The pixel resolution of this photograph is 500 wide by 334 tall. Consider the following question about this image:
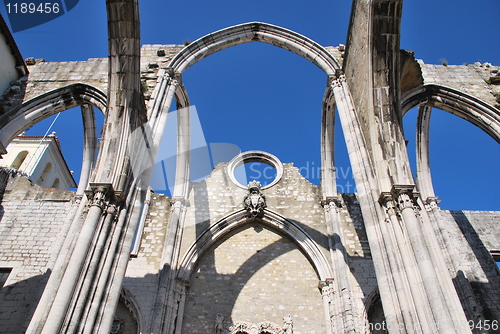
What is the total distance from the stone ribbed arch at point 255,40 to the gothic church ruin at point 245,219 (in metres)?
0.04

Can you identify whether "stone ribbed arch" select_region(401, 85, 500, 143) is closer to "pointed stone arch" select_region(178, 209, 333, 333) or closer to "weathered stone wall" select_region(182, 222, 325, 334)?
"pointed stone arch" select_region(178, 209, 333, 333)

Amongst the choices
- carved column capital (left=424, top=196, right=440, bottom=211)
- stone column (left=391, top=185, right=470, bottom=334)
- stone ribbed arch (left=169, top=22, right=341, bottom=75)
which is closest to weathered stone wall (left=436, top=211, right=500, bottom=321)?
carved column capital (left=424, top=196, right=440, bottom=211)

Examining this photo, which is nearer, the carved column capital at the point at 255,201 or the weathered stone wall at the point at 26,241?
the weathered stone wall at the point at 26,241

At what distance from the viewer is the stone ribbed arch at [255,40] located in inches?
291

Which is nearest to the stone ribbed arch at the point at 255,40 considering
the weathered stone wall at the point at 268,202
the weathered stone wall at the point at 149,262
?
the weathered stone wall at the point at 268,202

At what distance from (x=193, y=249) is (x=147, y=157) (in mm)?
3447

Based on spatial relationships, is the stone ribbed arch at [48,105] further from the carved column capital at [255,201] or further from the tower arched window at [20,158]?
the tower arched window at [20,158]

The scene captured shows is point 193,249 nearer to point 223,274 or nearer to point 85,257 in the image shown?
point 223,274

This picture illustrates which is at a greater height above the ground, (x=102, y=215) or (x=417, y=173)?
(x=417, y=173)

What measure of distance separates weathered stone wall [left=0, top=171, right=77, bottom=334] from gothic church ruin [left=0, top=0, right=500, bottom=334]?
30mm

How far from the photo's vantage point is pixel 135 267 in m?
7.89

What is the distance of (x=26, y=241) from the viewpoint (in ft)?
25.1

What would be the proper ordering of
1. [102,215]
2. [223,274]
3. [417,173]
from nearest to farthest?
[102,215] < [223,274] < [417,173]

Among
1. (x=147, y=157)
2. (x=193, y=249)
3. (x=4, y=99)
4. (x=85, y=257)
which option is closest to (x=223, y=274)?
(x=193, y=249)
